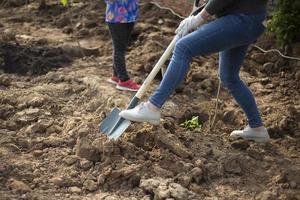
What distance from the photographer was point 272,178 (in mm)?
3947

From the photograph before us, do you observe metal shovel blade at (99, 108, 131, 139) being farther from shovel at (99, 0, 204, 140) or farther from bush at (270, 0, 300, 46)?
bush at (270, 0, 300, 46)

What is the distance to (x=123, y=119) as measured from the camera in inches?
159

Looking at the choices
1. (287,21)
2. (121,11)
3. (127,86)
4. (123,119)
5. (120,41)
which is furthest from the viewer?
(287,21)

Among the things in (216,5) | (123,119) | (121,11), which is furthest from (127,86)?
(216,5)

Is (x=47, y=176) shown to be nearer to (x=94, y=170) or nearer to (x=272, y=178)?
(x=94, y=170)

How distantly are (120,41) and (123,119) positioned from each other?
1.27m

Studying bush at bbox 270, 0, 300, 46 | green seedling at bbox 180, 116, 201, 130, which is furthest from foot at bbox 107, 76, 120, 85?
bush at bbox 270, 0, 300, 46

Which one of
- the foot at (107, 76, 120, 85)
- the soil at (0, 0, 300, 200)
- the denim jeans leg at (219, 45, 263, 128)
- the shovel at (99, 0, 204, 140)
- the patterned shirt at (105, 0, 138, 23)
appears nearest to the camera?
the soil at (0, 0, 300, 200)

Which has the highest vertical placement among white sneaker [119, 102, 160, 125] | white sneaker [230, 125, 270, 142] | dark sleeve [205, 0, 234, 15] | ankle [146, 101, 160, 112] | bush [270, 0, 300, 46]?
dark sleeve [205, 0, 234, 15]

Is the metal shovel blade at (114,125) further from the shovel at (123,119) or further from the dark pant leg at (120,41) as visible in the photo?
the dark pant leg at (120,41)

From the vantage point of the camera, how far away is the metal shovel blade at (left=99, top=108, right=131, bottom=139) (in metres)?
3.98

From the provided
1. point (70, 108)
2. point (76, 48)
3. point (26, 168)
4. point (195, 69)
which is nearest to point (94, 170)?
point (26, 168)

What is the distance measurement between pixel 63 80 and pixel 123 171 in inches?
82.8

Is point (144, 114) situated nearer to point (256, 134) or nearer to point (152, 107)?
point (152, 107)
